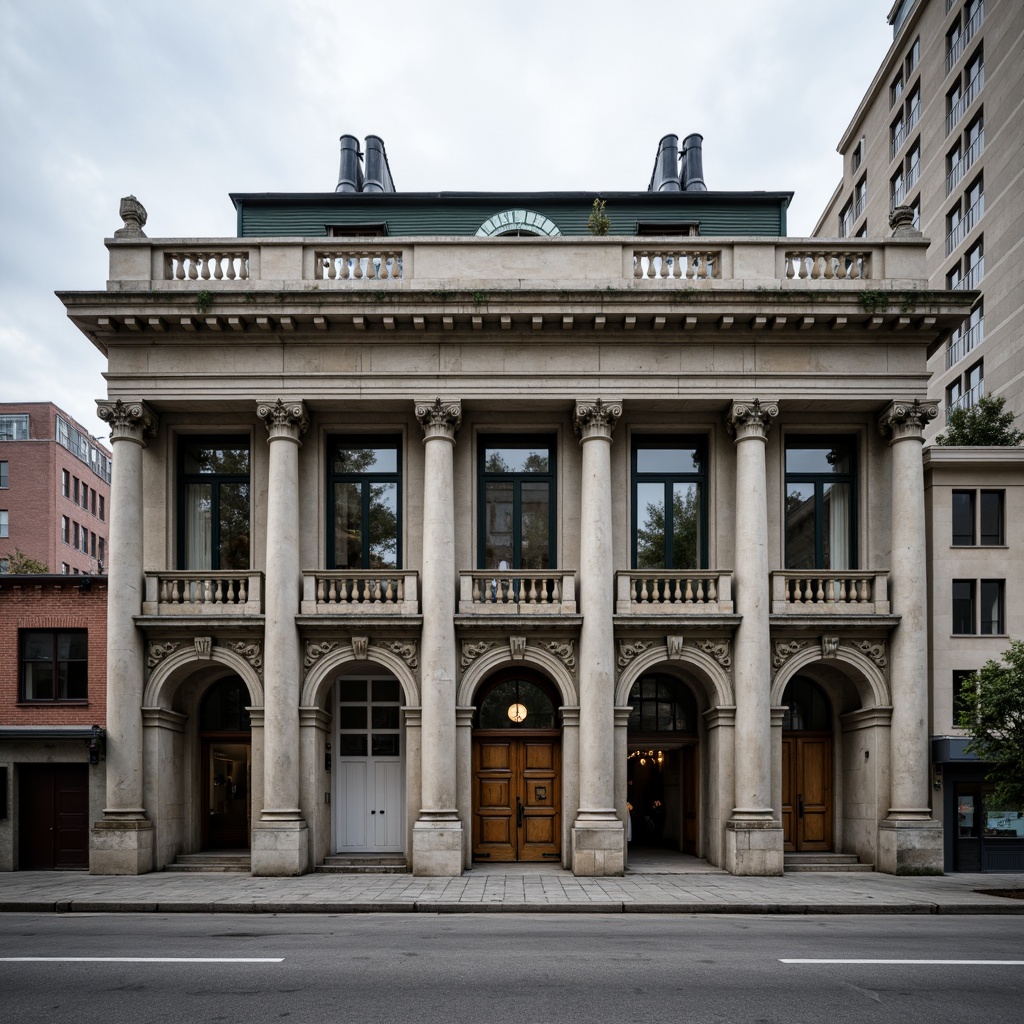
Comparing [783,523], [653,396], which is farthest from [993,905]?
[653,396]

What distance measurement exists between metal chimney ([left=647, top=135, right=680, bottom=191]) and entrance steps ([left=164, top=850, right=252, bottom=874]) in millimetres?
23552

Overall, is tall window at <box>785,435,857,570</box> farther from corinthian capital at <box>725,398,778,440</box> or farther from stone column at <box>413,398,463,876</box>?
stone column at <box>413,398,463,876</box>

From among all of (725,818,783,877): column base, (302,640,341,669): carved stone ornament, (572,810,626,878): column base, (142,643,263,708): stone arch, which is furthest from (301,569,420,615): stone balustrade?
(725,818,783,877): column base

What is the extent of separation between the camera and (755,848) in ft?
66.1

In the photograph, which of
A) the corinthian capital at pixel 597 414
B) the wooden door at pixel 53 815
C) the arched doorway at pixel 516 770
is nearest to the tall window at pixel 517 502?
the corinthian capital at pixel 597 414

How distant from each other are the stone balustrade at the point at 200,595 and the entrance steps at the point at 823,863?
13.6m

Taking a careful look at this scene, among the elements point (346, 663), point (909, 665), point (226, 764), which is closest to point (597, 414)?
point (346, 663)

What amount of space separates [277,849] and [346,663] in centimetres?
423

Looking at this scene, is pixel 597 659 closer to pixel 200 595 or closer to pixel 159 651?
pixel 200 595

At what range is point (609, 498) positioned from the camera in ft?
69.8

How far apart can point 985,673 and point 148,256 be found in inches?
809

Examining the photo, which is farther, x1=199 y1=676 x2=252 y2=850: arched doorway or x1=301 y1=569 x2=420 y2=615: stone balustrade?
x1=199 y1=676 x2=252 y2=850: arched doorway

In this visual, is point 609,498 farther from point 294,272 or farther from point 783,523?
point 294,272

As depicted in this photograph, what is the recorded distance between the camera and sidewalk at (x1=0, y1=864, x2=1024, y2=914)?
16.2 meters
